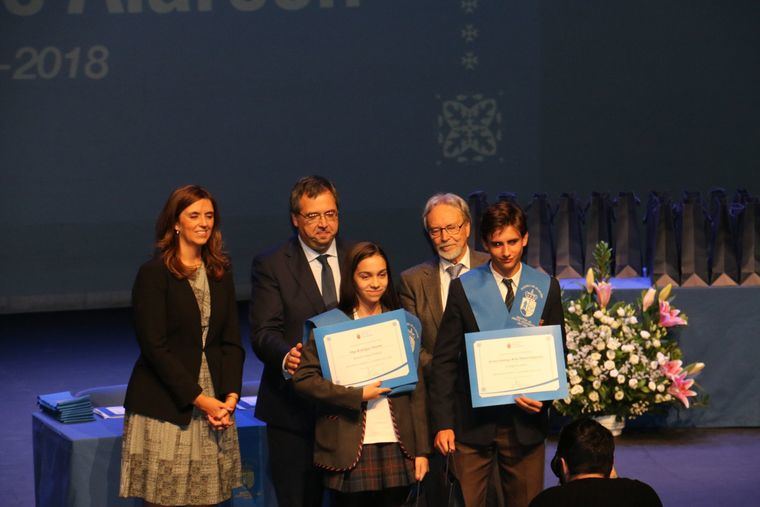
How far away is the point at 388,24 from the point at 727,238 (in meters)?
3.90

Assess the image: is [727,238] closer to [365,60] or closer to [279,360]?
[279,360]

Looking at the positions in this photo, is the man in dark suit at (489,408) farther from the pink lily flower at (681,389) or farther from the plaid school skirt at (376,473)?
the pink lily flower at (681,389)

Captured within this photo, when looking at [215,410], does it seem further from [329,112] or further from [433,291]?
[329,112]

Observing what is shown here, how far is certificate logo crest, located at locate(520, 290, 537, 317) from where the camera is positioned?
3.67m

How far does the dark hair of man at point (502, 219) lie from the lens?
3.59m

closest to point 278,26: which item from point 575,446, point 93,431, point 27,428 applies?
point 27,428

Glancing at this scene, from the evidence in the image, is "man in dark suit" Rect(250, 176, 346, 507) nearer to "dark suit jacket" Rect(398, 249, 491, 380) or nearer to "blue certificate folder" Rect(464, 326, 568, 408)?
"dark suit jacket" Rect(398, 249, 491, 380)

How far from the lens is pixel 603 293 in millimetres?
5781

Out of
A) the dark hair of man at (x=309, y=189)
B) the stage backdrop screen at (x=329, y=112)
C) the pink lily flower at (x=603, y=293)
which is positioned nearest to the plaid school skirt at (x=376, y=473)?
the dark hair of man at (x=309, y=189)

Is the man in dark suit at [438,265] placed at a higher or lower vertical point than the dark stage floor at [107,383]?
higher

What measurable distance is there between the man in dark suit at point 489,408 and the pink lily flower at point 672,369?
2132mm

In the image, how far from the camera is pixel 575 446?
3.02m

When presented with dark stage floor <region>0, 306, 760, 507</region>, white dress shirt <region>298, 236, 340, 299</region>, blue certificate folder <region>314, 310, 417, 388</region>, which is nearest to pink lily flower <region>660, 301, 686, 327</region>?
dark stage floor <region>0, 306, 760, 507</region>

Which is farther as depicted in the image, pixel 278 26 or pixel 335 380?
pixel 278 26
